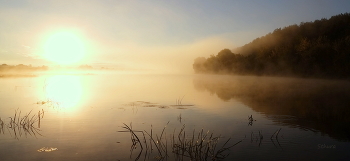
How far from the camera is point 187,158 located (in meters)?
9.74

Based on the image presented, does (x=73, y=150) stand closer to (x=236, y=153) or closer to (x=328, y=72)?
(x=236, y=153)

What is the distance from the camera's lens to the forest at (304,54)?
2201 inches

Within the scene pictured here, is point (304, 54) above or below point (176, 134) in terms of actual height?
above

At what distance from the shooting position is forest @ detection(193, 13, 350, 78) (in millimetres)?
55906

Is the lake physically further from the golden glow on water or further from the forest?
the forest

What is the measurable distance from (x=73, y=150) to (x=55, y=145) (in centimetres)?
113

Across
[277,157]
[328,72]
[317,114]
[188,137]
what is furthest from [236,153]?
→ [328,72]

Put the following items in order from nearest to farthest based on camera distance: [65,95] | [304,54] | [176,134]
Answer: [176,134] < [65,95] < [304,54]

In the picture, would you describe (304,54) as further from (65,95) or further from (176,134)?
(176,134)

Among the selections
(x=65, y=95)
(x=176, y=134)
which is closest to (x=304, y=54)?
(x=65, y=95)

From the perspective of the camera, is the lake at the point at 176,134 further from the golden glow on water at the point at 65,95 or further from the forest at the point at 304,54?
the forest at the point at 304,54

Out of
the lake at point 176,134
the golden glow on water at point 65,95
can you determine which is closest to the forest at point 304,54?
the lake at point 176,134

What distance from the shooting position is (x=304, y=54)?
6212cm

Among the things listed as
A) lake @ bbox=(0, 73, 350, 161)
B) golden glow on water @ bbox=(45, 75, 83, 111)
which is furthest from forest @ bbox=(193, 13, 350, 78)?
golden glow on water @ bbox=(45, 75, 83, 111)
